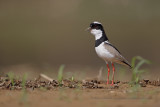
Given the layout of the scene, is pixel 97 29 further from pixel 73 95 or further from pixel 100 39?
pixel 73 95

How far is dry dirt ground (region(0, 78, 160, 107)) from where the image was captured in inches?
181

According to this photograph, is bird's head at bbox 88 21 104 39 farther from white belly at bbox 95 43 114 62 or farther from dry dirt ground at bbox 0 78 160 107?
dry dirt ground at bbox 0 78 160 107

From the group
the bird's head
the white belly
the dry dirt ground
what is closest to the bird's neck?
the bird's head

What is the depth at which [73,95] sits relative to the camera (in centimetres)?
526

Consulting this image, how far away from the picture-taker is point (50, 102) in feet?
15.4

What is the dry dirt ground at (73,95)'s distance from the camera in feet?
15.1

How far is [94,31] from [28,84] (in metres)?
2.13

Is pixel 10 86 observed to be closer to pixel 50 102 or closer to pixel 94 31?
pixel 50 102

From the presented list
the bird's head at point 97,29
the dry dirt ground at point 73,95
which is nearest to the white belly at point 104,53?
the bird's head at point 97,29

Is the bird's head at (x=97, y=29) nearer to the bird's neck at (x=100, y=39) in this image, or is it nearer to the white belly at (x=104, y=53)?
the bird's neck at (x=100, y=39)

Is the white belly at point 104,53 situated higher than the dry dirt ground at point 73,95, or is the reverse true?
the white belly at point 104,53

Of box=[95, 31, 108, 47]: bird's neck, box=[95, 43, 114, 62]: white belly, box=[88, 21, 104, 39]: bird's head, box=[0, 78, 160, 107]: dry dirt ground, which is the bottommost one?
box=[0, 78, 160, 107]: dry dirt ground

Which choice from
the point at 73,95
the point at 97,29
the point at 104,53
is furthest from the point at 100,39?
the point at 73,95

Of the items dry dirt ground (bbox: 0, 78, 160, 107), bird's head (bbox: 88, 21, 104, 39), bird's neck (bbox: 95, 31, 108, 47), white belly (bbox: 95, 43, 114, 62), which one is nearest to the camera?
dry dirt ground (bbox: 0, 78, 160, 107)
